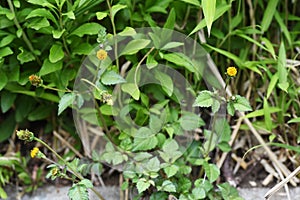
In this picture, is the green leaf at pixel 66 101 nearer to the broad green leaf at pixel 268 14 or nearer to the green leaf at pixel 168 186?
the green leaf at pixel 168 186

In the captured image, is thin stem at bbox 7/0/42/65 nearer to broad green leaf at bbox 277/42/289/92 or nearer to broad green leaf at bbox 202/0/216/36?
broad green leaf at bbox 202/0/216/36

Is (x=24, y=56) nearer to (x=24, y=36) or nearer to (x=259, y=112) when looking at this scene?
(x=24, y=36)

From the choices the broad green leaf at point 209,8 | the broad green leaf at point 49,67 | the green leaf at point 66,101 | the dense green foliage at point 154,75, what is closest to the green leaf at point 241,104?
the dense green foliage at point 154,75

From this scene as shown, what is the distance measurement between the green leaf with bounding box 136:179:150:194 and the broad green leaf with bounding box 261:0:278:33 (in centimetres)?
59

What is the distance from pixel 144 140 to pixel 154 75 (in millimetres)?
202

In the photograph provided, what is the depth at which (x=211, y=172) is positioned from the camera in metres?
1.32

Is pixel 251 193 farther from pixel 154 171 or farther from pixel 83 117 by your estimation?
pixel 83 117

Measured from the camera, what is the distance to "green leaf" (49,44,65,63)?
1.34m

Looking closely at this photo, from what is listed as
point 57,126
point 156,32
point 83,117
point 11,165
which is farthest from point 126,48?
point 11,165

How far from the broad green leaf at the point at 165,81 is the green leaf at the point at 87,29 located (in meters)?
0.21

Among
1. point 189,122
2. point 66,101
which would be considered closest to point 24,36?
point 66,101

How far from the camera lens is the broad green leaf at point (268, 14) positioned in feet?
4.92

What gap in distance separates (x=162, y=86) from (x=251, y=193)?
1.30 feet

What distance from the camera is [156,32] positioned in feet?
4.61
